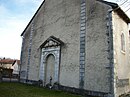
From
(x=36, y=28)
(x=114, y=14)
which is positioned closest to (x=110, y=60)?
(x=114, y=14)

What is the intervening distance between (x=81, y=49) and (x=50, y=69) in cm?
381

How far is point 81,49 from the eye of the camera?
10.7 metres

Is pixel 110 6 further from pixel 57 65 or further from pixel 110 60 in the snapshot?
pixel 57 65

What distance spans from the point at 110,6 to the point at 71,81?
18.4 feet

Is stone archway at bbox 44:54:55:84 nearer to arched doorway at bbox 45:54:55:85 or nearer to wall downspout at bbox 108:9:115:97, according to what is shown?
arched doorway at bbox 45:54:55:85

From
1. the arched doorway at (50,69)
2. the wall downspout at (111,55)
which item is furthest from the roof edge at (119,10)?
the arched doorway at (50,69)

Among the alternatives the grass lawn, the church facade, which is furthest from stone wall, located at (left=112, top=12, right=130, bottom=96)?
the grass lawn

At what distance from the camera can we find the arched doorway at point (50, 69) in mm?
12778

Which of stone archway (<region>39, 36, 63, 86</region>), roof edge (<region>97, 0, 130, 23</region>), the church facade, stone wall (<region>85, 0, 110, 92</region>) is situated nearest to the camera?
stone wall (<region>85, 0, 110, 92</region>)

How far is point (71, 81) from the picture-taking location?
10.8 metres

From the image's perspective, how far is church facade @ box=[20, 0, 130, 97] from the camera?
938 cm

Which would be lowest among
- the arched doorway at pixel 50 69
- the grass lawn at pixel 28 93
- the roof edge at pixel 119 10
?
the grass lawn at pixel 28 93

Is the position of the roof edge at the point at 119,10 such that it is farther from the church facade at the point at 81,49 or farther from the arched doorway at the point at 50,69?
the arched doorway at the point at 50,69

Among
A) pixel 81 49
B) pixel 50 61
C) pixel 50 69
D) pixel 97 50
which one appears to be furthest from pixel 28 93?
pixel 97 50
